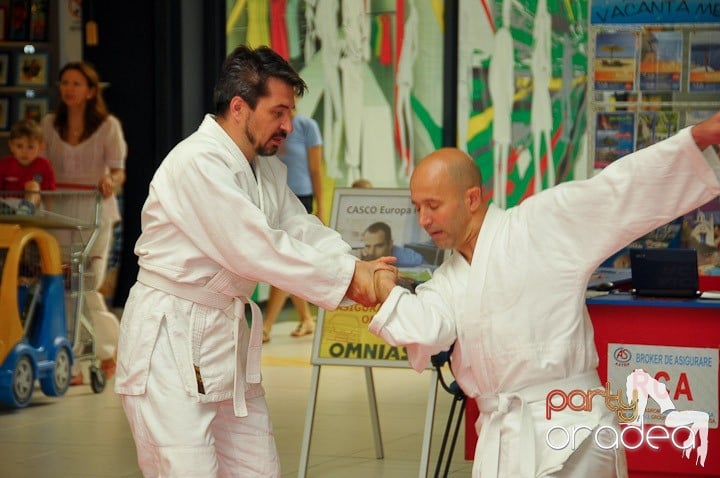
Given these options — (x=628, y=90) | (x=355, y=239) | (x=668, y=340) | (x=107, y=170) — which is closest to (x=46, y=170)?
(x=107, y=170)

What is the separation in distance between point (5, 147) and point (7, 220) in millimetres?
4908

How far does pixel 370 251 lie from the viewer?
617 cm

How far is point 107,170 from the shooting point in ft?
28.5

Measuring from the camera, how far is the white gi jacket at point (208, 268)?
3.61 m

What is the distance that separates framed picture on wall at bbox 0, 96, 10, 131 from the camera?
1205 centimetres

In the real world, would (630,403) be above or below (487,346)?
below

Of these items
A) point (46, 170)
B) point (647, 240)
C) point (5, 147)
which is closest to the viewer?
point (647, 240)

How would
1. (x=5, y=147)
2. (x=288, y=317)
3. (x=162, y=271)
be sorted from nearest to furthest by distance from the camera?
(x=162, y=271), (x=288, y=317), (x=5, y=147)

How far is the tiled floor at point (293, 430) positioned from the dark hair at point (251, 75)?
2633 mm

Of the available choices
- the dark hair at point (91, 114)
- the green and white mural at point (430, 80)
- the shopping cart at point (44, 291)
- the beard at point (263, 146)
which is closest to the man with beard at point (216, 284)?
the beard at point (263, 146)

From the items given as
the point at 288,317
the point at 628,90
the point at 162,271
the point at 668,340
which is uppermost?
the point at 628,90

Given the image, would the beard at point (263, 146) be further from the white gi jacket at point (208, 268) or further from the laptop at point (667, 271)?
the laptop at point (667, 271)

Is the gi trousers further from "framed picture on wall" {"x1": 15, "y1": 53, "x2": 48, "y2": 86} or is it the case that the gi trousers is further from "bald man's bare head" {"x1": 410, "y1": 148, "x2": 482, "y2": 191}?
"framed picture on wall" {"x1": 15, "y1": 53, "x2": 48, "y2": 86}

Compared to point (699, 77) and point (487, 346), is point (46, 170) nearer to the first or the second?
point (699, 77)
